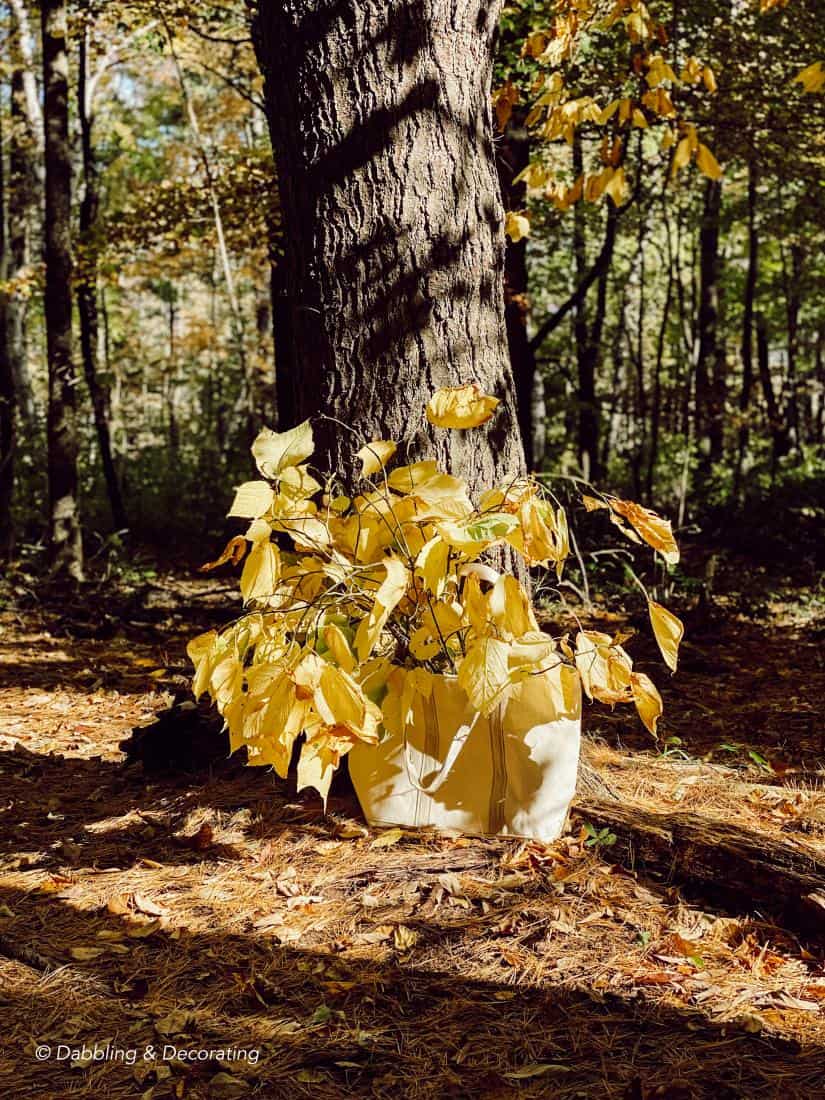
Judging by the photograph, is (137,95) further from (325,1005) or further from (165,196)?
(325,1005)

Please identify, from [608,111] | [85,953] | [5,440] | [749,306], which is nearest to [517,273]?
[608,111]

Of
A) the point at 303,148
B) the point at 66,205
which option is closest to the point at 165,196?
the point at 66,205

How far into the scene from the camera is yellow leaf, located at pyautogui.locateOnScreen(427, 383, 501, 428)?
2.00 meters

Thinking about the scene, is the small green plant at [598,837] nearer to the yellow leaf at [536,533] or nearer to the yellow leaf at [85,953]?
the yellow leaf at [536,533]

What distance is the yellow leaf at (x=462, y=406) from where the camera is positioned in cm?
200

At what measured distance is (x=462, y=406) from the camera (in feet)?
6.57

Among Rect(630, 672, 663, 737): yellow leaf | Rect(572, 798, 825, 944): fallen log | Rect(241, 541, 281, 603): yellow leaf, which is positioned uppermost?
Rect(241, 541, 281, 603): yellow leaf

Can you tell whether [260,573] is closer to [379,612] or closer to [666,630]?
[379,612]

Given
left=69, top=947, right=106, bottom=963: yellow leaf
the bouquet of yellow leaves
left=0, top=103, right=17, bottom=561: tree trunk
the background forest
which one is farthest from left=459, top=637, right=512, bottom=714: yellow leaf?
left=0, top=103, right=17, bottom=561: tree trunk

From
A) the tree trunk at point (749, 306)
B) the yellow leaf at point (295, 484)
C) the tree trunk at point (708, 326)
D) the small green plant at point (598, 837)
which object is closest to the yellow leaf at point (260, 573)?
the yellow leaf at point (295, 484)

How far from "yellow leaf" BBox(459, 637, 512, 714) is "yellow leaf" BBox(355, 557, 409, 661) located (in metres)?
0.21

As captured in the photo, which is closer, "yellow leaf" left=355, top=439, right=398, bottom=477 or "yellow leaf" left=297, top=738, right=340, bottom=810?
"yellow leaf" left=297, top=738, right=340, bottom=810

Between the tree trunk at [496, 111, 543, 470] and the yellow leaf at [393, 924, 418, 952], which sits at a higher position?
the tree trunk at [496, 111, 543, 470]

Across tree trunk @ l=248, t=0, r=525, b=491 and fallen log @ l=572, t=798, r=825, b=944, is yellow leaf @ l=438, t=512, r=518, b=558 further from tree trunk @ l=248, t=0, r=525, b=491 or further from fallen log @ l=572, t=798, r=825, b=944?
fallen log @ l=572, t=798, r=825, b=944
